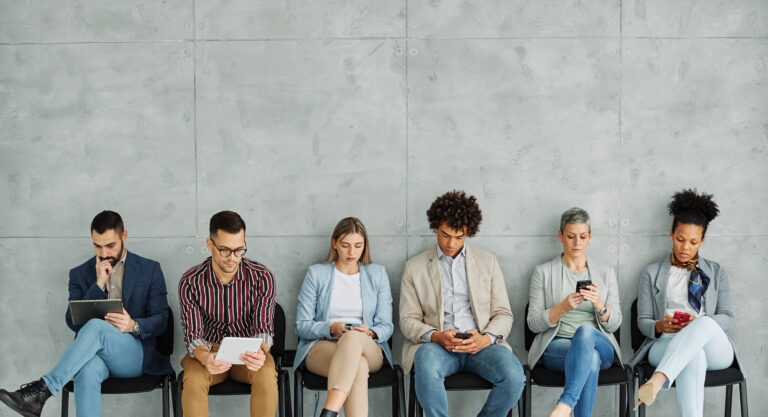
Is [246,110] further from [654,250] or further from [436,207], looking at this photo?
[654,250]

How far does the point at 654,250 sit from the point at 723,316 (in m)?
0.60

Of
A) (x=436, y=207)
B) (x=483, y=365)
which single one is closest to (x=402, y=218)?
(x=436, y=207)

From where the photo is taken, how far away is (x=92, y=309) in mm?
3506

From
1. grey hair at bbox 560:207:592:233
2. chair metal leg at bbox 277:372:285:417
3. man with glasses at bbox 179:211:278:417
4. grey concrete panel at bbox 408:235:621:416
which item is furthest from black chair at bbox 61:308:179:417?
grey hair at bbox 560:207:592:233

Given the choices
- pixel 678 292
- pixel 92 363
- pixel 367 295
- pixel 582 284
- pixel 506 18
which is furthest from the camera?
pixel 506 18

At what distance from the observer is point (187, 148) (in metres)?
4.19

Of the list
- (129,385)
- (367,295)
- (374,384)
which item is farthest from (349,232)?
(129,385)

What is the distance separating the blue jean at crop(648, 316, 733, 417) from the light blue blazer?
Answer: 1624 mm

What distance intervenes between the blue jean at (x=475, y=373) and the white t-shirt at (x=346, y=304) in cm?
52

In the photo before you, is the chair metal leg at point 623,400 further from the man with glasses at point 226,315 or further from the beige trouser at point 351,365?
the man with glasses at point 226,315

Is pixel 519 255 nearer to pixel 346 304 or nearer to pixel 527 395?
pixel 527 395

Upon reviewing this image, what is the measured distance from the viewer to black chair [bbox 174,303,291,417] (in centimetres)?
343

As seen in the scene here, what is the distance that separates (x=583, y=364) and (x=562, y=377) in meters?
0.24

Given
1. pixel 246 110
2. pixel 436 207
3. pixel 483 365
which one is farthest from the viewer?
pixel 246 110
